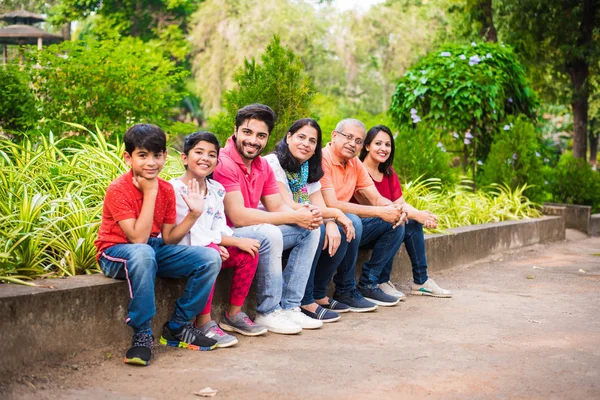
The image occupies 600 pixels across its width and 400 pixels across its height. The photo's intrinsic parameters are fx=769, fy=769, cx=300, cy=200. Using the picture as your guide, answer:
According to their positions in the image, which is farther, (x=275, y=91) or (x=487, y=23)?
(x=487, y=23)

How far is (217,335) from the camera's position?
448cm

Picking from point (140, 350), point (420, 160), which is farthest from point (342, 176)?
point (420, 160)

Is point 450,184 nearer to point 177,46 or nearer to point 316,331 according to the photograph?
point 316,331

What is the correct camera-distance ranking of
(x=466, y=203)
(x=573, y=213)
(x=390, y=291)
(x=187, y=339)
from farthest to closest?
(x=573, y=213) → (x=466, y=203) → (x=390, y=291) → (x=187, y=339)

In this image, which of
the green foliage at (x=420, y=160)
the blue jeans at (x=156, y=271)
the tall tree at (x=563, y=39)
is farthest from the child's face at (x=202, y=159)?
the tall tree at (x=563, y=39)

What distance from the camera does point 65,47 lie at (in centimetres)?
788

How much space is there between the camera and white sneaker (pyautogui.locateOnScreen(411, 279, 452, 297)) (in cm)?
634

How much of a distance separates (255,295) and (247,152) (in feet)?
3.40

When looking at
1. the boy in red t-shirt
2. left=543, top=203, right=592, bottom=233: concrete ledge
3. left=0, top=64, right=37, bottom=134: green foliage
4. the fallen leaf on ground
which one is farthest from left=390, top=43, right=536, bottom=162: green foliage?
the fallen leaf on ground

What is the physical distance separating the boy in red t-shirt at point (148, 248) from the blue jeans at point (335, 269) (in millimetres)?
1114

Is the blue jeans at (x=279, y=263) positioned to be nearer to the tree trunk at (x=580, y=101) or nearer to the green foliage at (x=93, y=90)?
the green foliage at (x=93, y=90)

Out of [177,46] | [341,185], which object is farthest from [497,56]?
[177,46]

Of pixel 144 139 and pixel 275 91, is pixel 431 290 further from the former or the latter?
pixel 144 139

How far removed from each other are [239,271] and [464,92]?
652 centimetres
